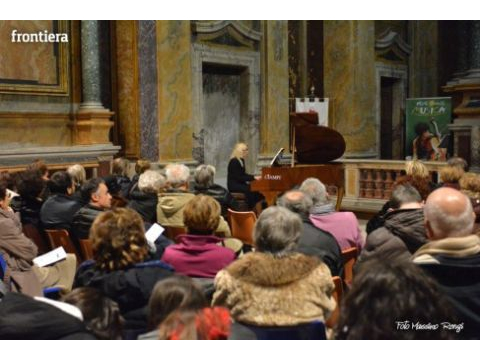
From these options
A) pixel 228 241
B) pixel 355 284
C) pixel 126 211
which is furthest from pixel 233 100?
pixel 355 284

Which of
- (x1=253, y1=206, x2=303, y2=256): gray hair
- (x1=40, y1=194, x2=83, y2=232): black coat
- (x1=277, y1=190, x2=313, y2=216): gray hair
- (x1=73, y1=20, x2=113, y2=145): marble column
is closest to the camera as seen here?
(x1=253, y1=206, x2=303, y2=256): gray hair

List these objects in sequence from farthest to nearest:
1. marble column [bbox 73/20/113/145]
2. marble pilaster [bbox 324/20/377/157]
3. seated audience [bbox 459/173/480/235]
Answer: marble pilaster [bbox 324/20/377/157], marble column [bbox 73/20/113/145], seated audience [bbox 459/173/480/235]

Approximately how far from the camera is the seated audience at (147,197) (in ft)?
16.2

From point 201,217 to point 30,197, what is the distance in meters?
2.16

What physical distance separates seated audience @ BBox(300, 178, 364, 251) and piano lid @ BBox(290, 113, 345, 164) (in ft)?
14.1

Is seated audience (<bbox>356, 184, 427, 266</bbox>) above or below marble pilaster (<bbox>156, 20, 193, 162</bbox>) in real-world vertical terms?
below

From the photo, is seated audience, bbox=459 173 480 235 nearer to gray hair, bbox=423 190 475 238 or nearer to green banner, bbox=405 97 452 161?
gray hair, bbox=423 190 475 238

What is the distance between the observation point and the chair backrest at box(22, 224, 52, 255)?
4.60m

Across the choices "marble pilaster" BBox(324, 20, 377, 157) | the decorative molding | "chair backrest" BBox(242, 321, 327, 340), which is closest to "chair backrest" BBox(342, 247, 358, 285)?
"chair backrest" BBox(242, 321, 327, 340)

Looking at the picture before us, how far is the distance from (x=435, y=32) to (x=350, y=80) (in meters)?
3.46

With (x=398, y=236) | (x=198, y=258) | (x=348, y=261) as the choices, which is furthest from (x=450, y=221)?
(x=348, y=261)

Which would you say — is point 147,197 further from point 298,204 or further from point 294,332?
point 294,332

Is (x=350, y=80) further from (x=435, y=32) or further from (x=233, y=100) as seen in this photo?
(x=435, y=32)

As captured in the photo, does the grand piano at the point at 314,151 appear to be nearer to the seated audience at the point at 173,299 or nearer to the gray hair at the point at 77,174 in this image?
the gray hair at the point at 77,174
